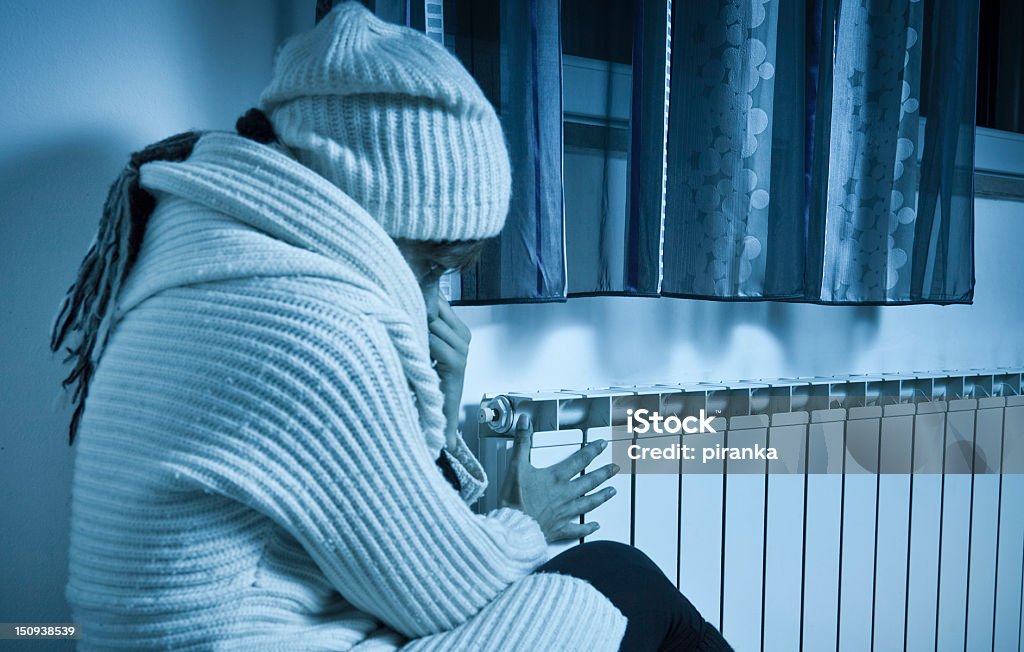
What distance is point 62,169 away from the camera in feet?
2.93

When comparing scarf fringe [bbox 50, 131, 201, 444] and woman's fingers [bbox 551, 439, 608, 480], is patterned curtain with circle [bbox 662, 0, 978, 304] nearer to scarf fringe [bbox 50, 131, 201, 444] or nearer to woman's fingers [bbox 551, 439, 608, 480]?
woman's fingers [bbox 551, 439, 608, 480]

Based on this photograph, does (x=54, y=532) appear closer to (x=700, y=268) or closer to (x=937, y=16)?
(x=700, y=268)

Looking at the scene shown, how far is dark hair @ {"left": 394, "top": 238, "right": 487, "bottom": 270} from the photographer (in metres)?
0.75

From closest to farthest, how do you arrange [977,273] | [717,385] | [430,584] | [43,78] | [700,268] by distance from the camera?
[430,584] < [43,78] < [700,268] < [717,385] < [977,273]

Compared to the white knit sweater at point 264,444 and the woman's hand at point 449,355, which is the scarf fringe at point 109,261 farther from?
the woman's hand at point 449,355

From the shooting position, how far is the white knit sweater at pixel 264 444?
1.90 feet

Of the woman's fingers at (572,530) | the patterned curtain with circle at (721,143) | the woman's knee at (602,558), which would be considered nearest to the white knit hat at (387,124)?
the patterned curtain with circle at (721,143)

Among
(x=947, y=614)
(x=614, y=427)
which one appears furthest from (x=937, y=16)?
(x=947, y=614)

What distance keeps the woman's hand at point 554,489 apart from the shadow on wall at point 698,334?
17cm

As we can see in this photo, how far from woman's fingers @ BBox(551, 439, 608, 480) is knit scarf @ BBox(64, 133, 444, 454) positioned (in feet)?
1.35

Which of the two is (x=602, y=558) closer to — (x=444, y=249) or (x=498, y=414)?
(x=498, y=414)

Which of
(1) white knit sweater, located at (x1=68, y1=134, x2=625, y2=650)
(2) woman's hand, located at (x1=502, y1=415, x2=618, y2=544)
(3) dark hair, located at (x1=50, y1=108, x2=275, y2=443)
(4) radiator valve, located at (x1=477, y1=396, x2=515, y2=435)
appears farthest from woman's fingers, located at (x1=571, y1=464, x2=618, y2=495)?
(3) dark hair, located at (x1=50, y1=108, x2=275, y2=443)

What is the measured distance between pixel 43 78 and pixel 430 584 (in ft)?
2.26

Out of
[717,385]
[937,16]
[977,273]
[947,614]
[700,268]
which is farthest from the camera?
[977,273]
